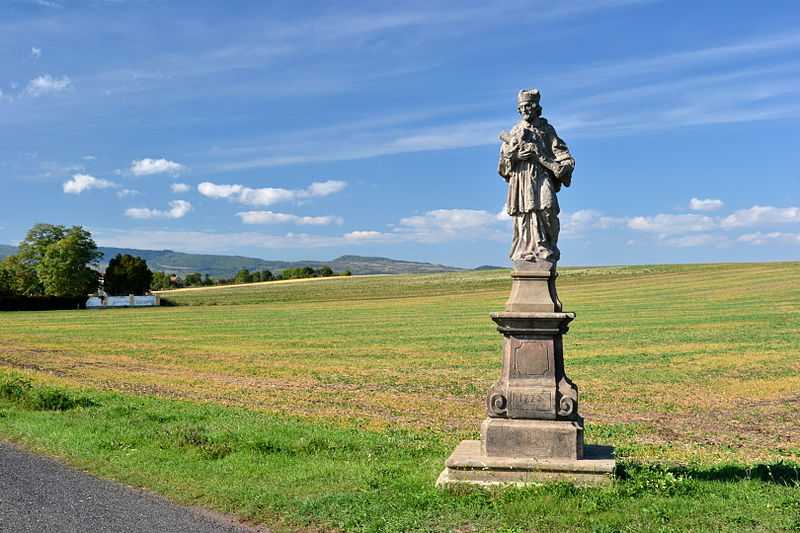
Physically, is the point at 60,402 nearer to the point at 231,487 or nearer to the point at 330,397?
the point at 330,397

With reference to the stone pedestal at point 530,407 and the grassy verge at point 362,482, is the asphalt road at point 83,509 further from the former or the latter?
the stone pedestal at point 530,407

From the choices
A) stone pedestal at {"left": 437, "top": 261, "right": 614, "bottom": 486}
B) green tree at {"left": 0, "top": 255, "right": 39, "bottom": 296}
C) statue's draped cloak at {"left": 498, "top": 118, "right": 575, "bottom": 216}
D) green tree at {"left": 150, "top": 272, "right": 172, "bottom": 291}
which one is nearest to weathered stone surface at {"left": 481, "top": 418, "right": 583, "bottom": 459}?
stone pedestal at {"left": 437, "top": 261, "right": 614, "bottom": 486}

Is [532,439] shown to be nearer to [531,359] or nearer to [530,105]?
[531,359]

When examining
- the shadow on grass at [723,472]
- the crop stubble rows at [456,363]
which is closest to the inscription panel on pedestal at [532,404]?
the shadow on grass at [723,472]

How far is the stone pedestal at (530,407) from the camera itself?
897cm

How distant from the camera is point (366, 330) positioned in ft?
154

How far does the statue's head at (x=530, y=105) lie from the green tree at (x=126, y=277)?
97.7 m

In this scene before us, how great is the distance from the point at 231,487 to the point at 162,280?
5763 inches

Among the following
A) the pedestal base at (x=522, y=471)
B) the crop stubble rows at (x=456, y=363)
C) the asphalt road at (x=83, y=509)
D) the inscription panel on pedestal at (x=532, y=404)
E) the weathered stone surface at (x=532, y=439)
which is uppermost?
the inscription panel on pedestal at (x=532, y=404)

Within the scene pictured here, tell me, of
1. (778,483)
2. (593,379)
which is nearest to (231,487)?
(778,483)

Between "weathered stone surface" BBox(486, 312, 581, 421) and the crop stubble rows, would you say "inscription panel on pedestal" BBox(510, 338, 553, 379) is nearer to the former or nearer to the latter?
"weathered stone surface" BBox(486, 312, 581, 421)

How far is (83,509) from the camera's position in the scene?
338 inches

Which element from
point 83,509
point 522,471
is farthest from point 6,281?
point 522,471

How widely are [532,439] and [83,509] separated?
5093 millimetres
